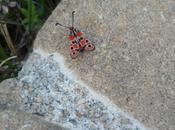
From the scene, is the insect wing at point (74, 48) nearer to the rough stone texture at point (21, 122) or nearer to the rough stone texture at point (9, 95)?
the rough stone texture at point (9, 95)

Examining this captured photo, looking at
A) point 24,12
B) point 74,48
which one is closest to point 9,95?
point 74,48

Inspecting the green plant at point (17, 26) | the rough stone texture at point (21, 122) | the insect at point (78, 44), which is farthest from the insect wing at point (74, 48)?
the green plant at point (17, 26)

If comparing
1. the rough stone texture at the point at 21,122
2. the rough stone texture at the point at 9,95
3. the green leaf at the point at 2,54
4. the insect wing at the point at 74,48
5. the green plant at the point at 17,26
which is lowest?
the rough stone texture at the point at 21,122

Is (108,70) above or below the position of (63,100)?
above

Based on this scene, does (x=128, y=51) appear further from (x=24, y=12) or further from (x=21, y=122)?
(x=24, y=12)

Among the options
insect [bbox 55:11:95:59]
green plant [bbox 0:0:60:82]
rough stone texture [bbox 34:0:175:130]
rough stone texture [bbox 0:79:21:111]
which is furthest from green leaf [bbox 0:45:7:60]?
insect [bbox 55:11:95:59]

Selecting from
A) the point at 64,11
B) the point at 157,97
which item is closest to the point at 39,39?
the point at 64,11

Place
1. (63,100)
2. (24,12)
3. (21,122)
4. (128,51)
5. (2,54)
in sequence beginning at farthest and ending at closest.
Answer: (24,12) < (2,54) < (128,51) < (63,100) < (21,122)

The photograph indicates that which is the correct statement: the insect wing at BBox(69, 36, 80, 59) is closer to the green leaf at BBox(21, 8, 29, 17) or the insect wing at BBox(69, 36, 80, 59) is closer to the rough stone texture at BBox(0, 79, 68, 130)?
the rough stone texture at BBox(0, 79, 68, 130)

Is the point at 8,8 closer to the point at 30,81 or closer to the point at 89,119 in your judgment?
the point at 30,81
